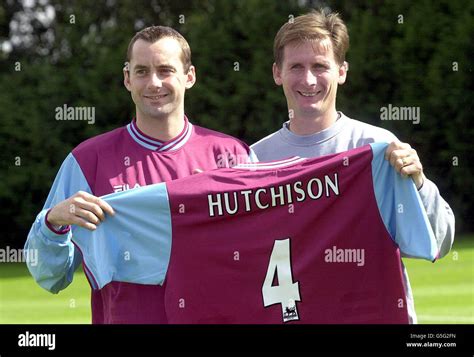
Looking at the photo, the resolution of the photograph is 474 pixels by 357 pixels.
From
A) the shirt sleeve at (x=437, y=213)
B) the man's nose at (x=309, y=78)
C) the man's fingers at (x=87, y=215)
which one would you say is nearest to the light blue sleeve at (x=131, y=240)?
the man's fingers at (x=87, y=215)

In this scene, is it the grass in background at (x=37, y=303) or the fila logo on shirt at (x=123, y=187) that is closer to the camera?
the fila logo on shirt at (x=123, y=187)

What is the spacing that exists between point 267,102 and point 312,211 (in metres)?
7.93

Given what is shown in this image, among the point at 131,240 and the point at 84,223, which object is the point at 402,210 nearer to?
the point at 131,240

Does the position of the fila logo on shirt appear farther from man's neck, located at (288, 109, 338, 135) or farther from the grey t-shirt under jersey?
man's neck, located at (288, 109, 338, 135)

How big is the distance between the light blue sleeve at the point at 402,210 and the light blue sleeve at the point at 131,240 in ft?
2.59

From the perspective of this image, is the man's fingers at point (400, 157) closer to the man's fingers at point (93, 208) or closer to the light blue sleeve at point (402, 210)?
the light blue sleeve at point (402, 210)

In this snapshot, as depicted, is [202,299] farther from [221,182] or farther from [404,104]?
[404,104]

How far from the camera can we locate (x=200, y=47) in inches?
459

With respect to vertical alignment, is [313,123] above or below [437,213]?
above

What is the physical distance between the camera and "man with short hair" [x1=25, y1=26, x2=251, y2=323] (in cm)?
319

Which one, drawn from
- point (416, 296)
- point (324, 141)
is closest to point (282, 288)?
point (324, 141)

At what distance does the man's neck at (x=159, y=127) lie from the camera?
3.32 meters

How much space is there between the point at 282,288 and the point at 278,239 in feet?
0.59

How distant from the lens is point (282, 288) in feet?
11.1
